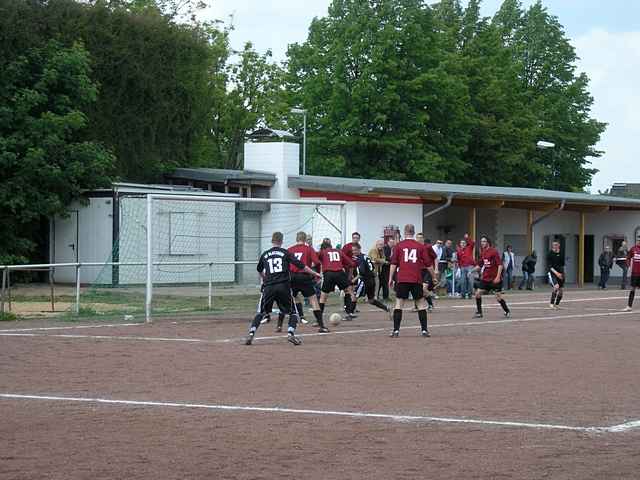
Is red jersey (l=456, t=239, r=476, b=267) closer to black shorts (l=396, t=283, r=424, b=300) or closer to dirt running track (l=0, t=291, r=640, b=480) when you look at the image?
dirt running track (l=0, t=291, r=640, b=480)

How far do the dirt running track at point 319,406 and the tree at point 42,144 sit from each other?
15.4m

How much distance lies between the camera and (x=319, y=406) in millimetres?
11492

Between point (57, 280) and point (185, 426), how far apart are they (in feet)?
91.3

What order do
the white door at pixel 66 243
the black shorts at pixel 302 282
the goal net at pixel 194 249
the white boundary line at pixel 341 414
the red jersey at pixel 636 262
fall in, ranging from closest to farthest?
the white boundary line at pixel 341 414
the black shorts at pixel 302 282
the goal net at pixel 194 249
the red jersey at pixel 636 262
the white door at pixel 66 243

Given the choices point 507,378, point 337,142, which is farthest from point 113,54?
point 507,378

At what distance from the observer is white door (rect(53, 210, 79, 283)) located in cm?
3678

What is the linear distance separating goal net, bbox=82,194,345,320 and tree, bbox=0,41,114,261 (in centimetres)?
197

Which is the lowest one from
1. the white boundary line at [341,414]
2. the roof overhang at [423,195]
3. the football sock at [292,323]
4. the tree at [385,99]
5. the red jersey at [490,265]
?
the white boundary line at [341,414]

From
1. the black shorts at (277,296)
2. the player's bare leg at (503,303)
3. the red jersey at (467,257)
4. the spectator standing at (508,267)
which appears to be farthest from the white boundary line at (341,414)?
the spectator standing at (508,267)

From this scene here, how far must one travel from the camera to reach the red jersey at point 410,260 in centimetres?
1953

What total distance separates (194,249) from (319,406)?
21.0m

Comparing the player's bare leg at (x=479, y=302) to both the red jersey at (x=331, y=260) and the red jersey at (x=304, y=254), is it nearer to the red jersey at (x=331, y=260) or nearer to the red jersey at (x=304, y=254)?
the red jersey at (x=331, y=260)

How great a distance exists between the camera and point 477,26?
236ft

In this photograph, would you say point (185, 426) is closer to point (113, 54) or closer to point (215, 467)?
point (215, 467)
